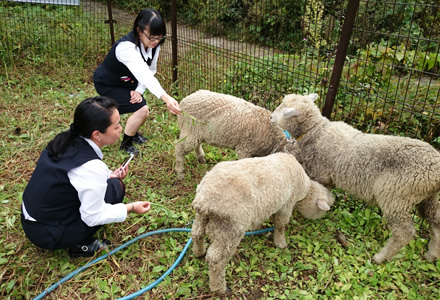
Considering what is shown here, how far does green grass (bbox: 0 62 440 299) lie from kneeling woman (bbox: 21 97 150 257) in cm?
38

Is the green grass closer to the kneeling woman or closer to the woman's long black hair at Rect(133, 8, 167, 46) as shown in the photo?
the kneeling woman

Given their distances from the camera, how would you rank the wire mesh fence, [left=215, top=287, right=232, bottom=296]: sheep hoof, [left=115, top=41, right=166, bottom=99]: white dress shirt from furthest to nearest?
the wire mesh fence, [left=115, top=41, right=166, bottom=99]: white dress shirt, [left=215, top=287, right=232, bottom=296]: sheep hoof

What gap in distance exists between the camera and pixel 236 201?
2582 mm

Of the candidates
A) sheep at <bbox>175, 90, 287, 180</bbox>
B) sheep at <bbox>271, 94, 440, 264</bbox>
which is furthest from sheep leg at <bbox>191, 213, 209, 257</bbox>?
sheep at <bbox>271, 94, 440, 264</bbox>

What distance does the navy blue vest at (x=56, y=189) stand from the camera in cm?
261

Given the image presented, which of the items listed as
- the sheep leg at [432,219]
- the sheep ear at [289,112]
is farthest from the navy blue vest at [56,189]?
the sheep leg at [432,219]

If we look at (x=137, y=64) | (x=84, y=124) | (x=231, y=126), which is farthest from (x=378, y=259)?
(x=137, y=64)

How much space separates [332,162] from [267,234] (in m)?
1.01

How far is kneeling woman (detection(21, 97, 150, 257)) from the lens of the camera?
8.57ft

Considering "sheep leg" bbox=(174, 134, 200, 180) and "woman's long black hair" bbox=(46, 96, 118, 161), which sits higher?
→ "woman's long black hair" bbox=(46, 96, 118, 161)

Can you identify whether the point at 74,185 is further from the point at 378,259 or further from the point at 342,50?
the point at 342,50

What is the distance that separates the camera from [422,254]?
3443 mm

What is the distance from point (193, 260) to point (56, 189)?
1.34 m

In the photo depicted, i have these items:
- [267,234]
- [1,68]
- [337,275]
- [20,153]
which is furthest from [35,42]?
[337,275]
